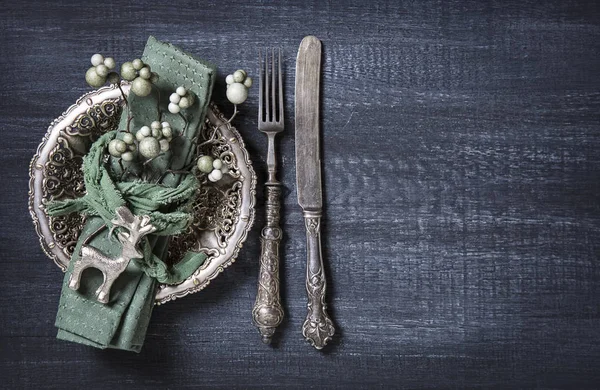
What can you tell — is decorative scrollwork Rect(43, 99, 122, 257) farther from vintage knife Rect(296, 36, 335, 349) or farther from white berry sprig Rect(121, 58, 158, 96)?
vintage knife Rect(296, 36, 335, 349)

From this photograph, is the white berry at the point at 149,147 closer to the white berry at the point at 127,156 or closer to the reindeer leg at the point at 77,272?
the white berry at the point at 127,156

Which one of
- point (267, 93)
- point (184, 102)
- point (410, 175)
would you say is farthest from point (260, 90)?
point (410, 175)

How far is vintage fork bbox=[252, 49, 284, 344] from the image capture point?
100cm

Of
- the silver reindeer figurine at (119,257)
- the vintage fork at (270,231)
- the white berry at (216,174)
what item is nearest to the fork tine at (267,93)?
the vintage fork at (270,231)

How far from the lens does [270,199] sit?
100 centimetres

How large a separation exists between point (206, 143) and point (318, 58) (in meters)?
0.19

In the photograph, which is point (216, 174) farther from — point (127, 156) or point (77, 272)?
point (77, 272)

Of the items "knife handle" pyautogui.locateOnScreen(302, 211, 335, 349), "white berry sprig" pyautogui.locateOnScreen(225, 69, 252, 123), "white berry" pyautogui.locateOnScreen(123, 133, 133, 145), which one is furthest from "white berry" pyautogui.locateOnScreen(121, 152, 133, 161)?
"knife handle" pyautogui.locateOnScreen(302, 211, 335, 349)

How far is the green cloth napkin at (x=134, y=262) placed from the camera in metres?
0.94

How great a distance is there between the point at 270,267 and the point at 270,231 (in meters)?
0.05

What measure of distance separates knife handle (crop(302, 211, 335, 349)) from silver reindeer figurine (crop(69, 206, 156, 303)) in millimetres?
211

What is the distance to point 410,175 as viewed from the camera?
1.02m

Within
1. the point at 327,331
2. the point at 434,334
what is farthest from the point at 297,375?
the point at 434,334

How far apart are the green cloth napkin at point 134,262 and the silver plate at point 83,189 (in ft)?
0.11
